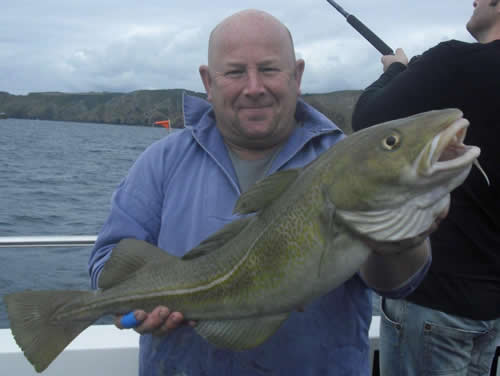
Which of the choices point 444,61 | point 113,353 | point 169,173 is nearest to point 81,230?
point 113,353

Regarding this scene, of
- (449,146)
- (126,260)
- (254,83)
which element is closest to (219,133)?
(254,83)

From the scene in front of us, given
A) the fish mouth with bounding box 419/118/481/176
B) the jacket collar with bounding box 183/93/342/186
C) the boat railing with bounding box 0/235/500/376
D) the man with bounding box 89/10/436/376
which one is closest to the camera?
the fish mouth with bounding box 419/118/481/176

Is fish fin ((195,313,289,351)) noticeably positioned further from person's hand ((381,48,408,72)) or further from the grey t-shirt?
person's hand ((381,48,408,72))

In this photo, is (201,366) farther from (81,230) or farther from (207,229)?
(81,230)

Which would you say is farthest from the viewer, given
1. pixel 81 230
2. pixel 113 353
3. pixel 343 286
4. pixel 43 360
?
pixel 81 230

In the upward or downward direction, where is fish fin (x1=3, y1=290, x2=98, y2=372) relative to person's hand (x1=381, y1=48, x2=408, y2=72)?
downward

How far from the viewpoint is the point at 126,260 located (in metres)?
2.24

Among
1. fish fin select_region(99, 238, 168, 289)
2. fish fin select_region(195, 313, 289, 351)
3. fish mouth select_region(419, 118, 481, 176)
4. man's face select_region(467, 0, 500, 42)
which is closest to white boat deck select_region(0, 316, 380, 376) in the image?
fish fin select_region(99, 238, 168, 289)

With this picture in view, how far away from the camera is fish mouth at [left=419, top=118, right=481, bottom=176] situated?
4.80 feet

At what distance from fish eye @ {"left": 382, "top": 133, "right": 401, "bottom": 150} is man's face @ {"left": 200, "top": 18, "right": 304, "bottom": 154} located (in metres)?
0.92

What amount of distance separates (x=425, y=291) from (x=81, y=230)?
1134cm

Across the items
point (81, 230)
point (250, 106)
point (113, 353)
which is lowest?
point (81, 230)

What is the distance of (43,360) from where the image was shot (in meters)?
2.13

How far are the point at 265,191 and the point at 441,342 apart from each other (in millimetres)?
1453
